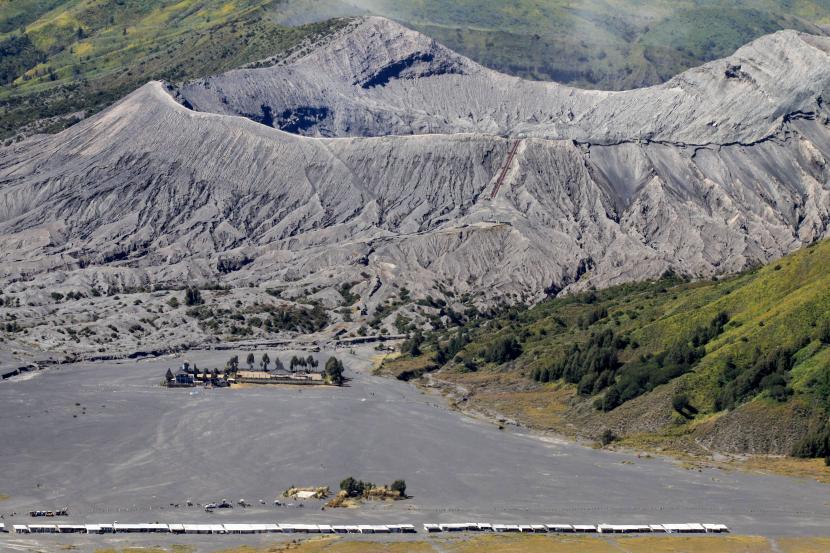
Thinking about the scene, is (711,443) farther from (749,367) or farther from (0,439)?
(0,439)

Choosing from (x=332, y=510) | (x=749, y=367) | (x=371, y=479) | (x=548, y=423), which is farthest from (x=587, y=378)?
(x=332, y=510)

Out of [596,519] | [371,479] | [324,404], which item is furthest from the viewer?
[324,404]

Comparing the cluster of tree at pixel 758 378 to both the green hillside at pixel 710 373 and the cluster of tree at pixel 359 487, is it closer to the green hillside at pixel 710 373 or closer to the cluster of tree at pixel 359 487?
the green hillside at pixel 710 373

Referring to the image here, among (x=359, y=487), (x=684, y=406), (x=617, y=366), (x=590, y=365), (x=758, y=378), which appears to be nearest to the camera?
(x=359, y=487)

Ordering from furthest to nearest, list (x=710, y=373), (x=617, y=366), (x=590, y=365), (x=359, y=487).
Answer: (x=590, y=365), (x=617, y=366), (x=710, y=373), (x=359, y=487)

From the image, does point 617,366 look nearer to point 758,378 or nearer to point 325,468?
point 758,378

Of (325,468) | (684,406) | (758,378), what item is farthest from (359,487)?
(758,378)
